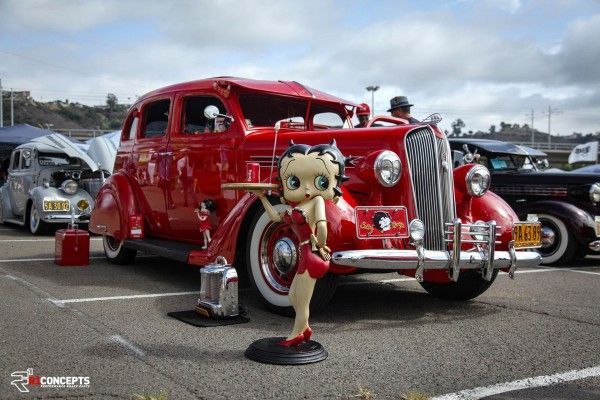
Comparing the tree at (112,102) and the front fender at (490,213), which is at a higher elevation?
the tree at (112,102)

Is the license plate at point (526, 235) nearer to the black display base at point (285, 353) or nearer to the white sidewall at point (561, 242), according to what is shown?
the black display base at point (285, 353)

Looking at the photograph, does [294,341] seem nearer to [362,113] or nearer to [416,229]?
[416,229]

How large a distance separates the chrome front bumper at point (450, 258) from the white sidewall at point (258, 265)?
0.75m

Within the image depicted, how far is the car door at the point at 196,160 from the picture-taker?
18.4ft

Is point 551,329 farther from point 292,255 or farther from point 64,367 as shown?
point 64,367

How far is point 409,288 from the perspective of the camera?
6066 millimetres

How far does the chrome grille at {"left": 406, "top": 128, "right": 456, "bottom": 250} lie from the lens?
4.64 m

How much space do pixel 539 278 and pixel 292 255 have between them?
3.70 meters

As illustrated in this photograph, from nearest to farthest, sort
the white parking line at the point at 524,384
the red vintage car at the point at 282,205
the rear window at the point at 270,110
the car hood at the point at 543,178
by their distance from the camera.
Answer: the white parking line at the point at 524,384
the red vintage car at the point at 282,205
the rear window at the point at 270,110
the car hood at the point at 543,178

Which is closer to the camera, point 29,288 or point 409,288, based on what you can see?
point 29,288

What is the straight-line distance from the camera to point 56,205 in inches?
418

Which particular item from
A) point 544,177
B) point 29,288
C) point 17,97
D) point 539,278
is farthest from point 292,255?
point 17,97

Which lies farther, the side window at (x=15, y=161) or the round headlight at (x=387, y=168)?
the side window at (x=15, y=161)

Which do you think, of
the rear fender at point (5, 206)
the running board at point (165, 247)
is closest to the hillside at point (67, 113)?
the rear fender at point (5, 206)
